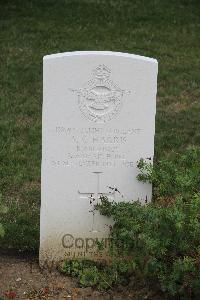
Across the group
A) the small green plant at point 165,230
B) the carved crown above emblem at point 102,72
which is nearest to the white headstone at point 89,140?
the carved crown above emblem at point 102,72

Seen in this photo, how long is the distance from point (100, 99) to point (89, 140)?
0.92ft

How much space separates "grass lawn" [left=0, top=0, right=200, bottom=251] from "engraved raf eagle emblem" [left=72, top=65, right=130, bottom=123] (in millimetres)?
1137

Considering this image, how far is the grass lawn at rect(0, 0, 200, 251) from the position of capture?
6.35m

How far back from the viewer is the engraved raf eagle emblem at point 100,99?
4.71m

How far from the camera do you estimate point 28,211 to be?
5.82 m

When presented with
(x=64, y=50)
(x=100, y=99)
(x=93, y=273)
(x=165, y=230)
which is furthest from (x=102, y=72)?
(x=64, y=50)

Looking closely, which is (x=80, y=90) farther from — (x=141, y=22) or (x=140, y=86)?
(x=141, y=22)

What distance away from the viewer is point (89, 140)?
479 centimetres

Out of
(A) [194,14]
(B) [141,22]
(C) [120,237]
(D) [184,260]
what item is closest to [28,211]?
(C) [120,237]

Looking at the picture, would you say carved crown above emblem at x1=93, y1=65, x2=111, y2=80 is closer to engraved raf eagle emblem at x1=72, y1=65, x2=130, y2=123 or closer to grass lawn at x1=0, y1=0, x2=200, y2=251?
engraved raf eagle emblem at x1=72, y1=65, x2=130, y2=123

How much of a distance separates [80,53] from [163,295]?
1.63 meters

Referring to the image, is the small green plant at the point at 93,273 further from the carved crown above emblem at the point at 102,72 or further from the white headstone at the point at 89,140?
the carved crown above emblem at the point at 102,72

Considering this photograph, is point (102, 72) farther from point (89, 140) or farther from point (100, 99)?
point (89, 140)

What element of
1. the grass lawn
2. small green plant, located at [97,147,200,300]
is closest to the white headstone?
small green plant, located at [97,147,200,300]
